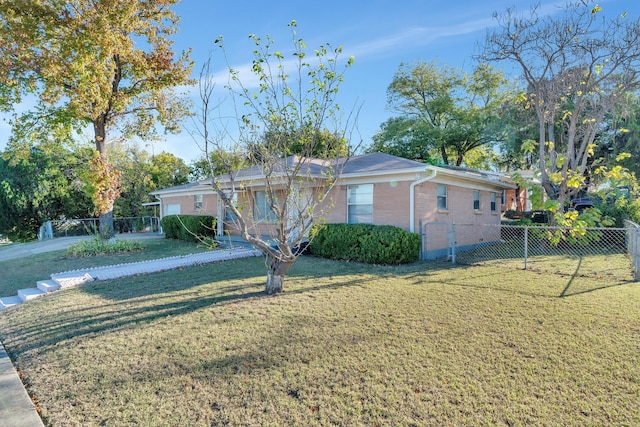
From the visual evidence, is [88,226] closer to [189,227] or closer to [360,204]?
[189,227]

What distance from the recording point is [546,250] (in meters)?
12.3

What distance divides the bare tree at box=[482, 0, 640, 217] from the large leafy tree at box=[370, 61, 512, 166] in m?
12.3

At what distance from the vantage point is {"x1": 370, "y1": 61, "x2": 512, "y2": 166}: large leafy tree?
24612 millimetres

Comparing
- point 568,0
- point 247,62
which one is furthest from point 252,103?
point 568,0

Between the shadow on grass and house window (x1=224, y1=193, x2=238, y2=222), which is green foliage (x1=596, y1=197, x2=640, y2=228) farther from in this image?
house window (x1=224, y1=193, x2=238, y2=222)

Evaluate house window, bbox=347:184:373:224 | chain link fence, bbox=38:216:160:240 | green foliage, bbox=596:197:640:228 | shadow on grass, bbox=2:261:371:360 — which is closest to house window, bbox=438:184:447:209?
house window, bbox=347:184:373:224

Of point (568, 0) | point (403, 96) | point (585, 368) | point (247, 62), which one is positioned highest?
point (403, 96)

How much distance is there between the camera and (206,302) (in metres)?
6.08

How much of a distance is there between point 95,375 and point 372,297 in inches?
Result: 166

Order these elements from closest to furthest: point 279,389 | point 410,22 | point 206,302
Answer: point 279,389 → point 206,302 → point 410,22

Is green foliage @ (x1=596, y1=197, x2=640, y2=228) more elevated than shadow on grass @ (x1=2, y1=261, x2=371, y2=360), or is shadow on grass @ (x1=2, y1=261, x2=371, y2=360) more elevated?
green foliage @ (x1=596, y1=197, x2=640, y2=228)

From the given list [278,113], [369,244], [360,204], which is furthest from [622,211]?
[278,113]

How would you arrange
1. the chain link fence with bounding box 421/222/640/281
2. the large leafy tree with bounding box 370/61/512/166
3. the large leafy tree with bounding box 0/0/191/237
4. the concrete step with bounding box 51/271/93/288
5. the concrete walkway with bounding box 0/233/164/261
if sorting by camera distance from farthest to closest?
the large leafy tree with bounding box 370/61/512/166
the concrete walkway with bounding box 0/233/164/261
the large leafy tree with bounding box 0/0/191/237
the chain link fence with bounding box 421/222/640/281
the concrete step with bounding box 51/271/93/288

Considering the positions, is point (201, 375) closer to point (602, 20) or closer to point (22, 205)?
point (602, 20)
